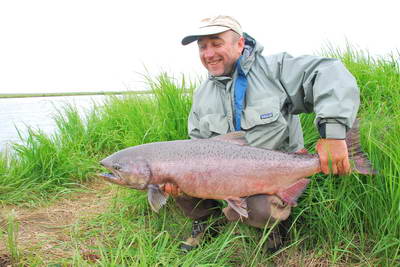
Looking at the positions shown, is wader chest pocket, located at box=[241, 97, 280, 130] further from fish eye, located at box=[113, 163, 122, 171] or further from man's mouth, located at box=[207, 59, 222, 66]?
fish eye, located at box=[113, 163, 122, 171]

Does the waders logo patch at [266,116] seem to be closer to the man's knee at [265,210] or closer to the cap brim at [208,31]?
the man's knee at [265,210]

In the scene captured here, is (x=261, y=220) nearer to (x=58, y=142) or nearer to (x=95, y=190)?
(x=95, y=190)

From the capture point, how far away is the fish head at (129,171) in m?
2.78

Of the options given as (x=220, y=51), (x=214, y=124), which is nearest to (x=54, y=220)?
(x=214, y=124)

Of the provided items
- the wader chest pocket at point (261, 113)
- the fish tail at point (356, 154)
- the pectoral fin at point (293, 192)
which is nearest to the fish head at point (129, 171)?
the wader chest pocket at point (261, 113)

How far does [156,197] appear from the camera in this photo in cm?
278

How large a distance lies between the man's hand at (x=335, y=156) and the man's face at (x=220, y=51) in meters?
1.05

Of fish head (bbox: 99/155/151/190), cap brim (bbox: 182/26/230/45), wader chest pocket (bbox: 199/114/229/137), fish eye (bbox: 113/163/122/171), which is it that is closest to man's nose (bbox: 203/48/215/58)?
cap brim (bbox: 182/26/230/45)

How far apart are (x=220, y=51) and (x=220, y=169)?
102 centimetres

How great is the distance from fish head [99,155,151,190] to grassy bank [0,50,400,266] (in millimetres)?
395

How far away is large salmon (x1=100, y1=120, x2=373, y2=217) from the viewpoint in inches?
105

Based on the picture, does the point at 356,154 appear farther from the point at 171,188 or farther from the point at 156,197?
the point at 156,197

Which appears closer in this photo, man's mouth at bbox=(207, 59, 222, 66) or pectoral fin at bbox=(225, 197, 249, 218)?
pectoral fin at bbox=(225, 197, 249, 218)

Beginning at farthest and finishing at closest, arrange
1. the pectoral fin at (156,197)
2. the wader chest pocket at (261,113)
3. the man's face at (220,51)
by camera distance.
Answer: the man's face at (220,51) < the wader chest pocket at (261,113) < the pectoral fin at (156,197)
